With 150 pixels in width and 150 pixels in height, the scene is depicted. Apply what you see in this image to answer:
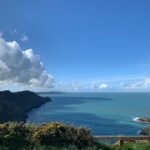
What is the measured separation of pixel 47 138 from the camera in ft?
55.2

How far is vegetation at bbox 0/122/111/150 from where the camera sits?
16.3 metres

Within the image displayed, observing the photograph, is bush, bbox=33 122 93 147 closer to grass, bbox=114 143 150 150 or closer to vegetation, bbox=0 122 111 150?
vegetation, bbox=0 122 111 150

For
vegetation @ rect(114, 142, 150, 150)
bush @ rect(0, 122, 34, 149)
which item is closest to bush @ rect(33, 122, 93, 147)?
bush @ rect(0, 122, 34, 149)

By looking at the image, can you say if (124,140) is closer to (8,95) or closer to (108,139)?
(108,139)

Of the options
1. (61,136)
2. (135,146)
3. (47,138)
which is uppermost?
(61,136)

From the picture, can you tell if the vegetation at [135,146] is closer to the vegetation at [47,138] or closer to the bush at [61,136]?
the vegetation at [47,138]

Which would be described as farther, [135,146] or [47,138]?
[135,146]

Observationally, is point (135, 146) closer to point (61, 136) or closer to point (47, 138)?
point (61, 136)

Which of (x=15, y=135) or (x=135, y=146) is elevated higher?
(x=15, y=135)

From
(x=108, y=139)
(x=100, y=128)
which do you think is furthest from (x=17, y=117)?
(x=108, y=139)

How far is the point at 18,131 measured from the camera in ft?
55.7

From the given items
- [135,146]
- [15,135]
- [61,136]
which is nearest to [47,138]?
[61,136]

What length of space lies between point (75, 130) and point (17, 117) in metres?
136

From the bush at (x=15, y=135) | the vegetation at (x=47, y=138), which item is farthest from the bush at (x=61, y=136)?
the bush at (x=15, y=135)
